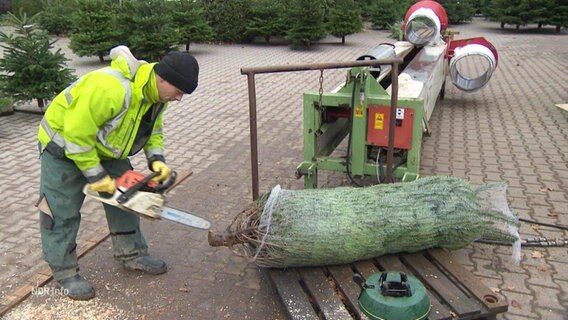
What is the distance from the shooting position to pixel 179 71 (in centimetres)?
274

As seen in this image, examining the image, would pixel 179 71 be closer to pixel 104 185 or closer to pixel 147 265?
pixel 104 185

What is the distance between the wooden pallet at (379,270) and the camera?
9.20ft

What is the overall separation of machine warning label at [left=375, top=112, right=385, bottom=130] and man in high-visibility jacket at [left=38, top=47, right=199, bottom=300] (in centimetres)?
173

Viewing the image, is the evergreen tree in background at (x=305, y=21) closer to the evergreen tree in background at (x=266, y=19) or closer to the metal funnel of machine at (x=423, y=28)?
the evergreen tree in background at (x=266, y=19)

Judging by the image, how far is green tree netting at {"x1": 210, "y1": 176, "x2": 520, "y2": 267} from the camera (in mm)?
3039

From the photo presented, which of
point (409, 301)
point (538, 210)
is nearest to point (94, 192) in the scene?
point (409, 301)

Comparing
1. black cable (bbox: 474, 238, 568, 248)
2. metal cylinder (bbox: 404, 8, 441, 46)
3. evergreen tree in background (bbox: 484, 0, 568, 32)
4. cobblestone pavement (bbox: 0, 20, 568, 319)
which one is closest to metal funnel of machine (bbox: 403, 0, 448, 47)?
metal cylinder (bbox: 404, 8, 441, 46)

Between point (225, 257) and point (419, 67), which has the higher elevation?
point (419, 67)

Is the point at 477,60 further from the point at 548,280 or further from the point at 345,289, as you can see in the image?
the point at 345,289

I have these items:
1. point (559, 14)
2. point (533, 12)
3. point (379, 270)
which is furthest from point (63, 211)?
point (559, 14)

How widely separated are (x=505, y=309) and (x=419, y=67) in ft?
11.8

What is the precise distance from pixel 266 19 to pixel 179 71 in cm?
1250

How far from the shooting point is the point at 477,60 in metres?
12.2

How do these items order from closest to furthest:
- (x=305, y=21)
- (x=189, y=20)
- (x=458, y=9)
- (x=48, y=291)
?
1. (x=48, y=291)
2. (x=189, y=20)
3. (x=305, y=21)
4. (x=458, y=9)
